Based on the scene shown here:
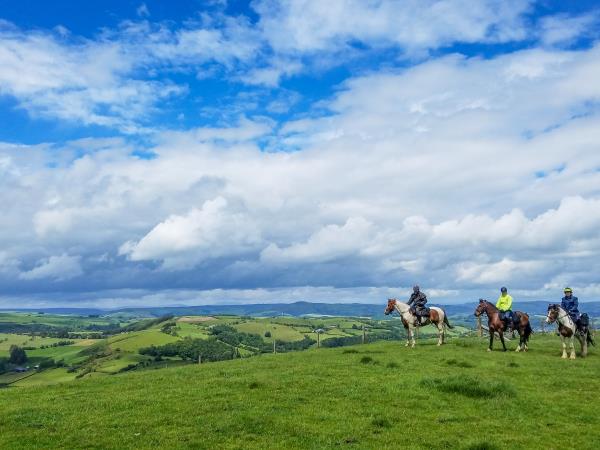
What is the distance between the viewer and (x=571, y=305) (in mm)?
36312

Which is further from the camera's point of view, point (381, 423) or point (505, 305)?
point (505, 305)

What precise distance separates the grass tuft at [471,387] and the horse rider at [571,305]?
609 inches

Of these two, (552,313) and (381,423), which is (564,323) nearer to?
(552,313)

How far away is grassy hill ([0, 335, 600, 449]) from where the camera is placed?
56.9ft

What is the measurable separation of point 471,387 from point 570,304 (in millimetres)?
17381

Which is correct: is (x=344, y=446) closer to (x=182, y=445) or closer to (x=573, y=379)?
(x=182, y=445)

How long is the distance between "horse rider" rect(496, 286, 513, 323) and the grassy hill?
698 centimetres

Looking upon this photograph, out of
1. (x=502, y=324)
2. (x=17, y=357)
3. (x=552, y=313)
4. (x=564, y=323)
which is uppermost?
(x=552, y=313)

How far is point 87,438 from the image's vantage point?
17.8 meters

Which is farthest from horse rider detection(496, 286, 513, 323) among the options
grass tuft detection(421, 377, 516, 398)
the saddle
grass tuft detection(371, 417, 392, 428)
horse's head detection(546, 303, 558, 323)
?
grass tuft detection(371, 417, 392, 428)

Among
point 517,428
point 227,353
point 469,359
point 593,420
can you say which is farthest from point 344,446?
point 227,353

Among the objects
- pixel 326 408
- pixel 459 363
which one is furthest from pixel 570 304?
pixel 326 408

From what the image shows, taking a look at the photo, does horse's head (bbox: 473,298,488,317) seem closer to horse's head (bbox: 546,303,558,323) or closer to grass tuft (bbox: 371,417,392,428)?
horse's head (bbox: 546,303,558,323)

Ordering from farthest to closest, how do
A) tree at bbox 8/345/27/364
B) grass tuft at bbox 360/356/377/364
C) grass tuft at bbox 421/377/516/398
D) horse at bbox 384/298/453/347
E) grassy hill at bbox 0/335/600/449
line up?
tree at bbox 8/345/27/364, horse at bbox 384/298/453/347, grass tuft at bbox 360/356/377/364, grass tuft at bbox 421/377/516/398, grassy hill at bbox 0/335/600/449
